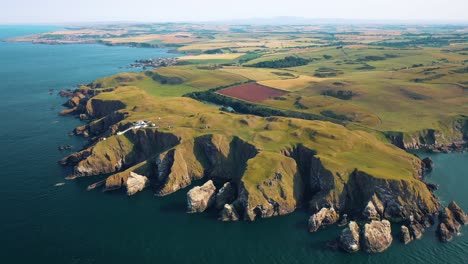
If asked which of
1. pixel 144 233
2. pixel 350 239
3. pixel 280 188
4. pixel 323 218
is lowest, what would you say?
pixel 144 233

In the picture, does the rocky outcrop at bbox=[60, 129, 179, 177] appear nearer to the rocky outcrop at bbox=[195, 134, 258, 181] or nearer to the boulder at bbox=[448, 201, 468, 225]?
the rocky outcrop at bbox=[195, 134, 258, 181]

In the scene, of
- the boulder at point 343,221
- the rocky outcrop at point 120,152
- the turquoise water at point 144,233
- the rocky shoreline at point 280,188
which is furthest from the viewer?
the rocky outcrop at point 120,152

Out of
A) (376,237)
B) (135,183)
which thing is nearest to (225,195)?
(135,183)

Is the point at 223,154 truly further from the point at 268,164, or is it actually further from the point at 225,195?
→ the point at 225,195

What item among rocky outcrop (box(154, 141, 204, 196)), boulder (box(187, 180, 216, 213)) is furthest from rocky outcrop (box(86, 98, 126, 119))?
boulder (box(187, 180, 216, 213))

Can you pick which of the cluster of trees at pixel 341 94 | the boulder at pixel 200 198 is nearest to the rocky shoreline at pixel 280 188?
→ the boulder at pixel 200 198

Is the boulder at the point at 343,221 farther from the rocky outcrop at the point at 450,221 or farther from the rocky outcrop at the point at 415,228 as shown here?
the rocky outcrop at the point at 450,221

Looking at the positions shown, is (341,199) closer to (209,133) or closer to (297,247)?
(297,247)
